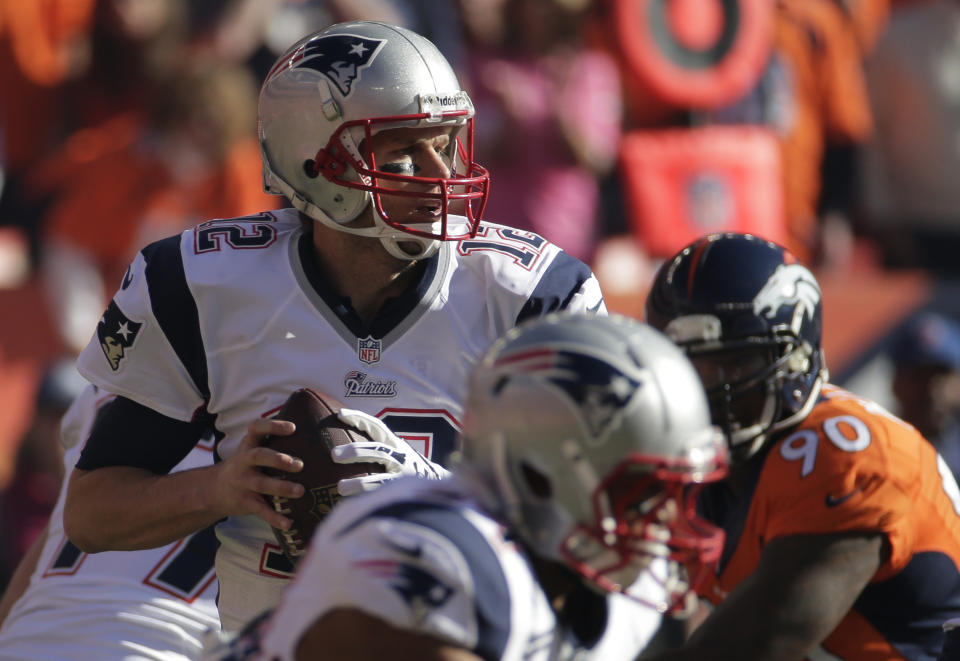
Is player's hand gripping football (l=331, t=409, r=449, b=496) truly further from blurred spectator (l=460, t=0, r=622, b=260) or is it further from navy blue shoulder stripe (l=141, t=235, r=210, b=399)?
blurred spectator (l=460, t=0, r=622, b=260)

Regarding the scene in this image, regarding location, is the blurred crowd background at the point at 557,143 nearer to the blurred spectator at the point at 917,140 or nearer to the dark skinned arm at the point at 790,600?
the blurred spectator at the point at 917,140

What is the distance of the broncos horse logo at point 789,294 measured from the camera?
115 inches

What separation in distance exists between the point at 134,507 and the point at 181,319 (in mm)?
383

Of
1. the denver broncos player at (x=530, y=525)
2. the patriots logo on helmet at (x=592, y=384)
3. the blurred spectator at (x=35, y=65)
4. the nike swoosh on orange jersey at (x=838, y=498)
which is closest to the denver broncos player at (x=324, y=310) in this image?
the nike swoosh on orange jersey at (x=838, y=498)

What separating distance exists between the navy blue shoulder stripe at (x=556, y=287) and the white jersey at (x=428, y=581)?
848 millimetres

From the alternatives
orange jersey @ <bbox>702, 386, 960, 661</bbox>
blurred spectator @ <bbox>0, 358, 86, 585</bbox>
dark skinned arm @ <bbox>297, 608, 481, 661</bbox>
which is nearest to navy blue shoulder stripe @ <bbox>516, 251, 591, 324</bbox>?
orange jersey @ <bbox>702, 386, 960, 661</bbox>

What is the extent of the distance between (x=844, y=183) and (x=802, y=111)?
0.45 m

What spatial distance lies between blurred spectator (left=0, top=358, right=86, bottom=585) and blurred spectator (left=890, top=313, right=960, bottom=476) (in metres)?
3.26

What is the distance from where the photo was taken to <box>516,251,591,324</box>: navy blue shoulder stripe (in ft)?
9.56

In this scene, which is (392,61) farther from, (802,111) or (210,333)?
(802,111)

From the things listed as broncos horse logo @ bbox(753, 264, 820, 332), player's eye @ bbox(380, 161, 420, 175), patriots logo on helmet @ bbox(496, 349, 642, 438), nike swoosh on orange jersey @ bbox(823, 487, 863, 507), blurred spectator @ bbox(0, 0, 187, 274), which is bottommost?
blurred spectator @ bbox(0, 0, 187, 274)

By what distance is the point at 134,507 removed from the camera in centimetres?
284

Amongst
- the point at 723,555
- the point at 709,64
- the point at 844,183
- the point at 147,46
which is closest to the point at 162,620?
the point at 723,555

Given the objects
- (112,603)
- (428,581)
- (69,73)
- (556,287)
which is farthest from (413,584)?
(69,73)
